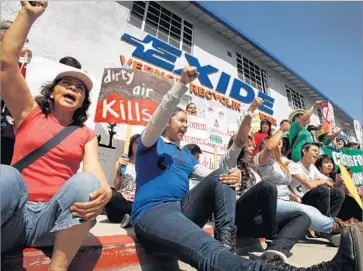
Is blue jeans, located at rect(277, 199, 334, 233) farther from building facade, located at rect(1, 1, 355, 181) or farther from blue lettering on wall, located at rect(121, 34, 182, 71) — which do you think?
blue lettering on wall, located at rect(121, 34, 182, 71)

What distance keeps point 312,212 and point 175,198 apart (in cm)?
154

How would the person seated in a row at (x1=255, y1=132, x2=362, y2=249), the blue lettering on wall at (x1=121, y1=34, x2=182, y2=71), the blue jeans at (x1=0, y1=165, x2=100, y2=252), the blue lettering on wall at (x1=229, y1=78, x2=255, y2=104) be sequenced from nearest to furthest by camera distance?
the blue jeans at (x1=0, y1=165, x2=100, y2=252) < the person seated in a row at (x1=255, y1=132, x2=362, y2=249) < the blue lettering on wall at (x1=121, y1=34, x2=182, y2=71) < the blue lettering on wall at (x1=229, y1=78, x2=255, y2=104)

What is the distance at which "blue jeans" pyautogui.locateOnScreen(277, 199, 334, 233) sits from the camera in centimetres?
237

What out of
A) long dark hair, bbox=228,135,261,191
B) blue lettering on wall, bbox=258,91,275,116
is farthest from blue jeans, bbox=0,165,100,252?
blue lettering on wall, bbox=258,91,275,116

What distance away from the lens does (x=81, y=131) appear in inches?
59.6

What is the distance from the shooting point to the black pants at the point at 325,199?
2828mm

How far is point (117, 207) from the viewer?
2.68 m

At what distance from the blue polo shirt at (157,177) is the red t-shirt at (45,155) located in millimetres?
481

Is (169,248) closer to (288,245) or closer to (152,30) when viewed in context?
(288,245)

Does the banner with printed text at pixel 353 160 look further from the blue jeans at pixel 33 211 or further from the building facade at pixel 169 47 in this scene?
the blue jeans at pixel 33 211

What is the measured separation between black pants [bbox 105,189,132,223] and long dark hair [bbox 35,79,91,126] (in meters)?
1.26

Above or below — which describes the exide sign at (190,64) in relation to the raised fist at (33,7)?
above

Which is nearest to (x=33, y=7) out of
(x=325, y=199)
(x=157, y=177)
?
(x=157, y=177)

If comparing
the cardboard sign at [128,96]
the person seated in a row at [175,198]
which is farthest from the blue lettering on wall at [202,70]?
the person seated in a row at [175,198]
